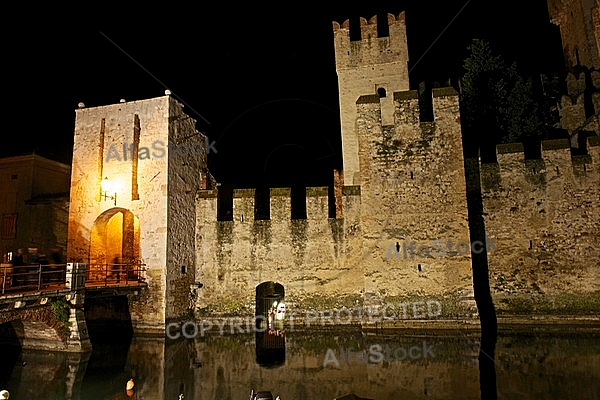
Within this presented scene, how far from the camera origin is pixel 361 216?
44.0ft

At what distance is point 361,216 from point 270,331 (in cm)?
498

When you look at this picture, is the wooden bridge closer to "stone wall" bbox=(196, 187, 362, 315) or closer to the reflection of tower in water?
"stone wall" bbox=(196, 187, 362, 315)

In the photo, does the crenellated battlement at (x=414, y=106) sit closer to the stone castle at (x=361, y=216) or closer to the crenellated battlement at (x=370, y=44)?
the stone castle at (x=361, y=216)

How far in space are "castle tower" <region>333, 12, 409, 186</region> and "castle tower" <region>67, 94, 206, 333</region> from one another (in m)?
6.25

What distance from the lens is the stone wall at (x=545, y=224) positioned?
1298 cm

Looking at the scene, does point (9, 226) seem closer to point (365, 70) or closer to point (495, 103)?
point (365, 70)

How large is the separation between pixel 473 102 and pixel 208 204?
41.5 ft

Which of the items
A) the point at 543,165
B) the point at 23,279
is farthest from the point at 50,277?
the point at 543,165

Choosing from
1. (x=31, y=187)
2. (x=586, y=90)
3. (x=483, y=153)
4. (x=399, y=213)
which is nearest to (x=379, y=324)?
(x=399, y=213)

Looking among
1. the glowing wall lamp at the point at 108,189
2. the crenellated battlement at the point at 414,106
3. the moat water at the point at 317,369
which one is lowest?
the moat water at the point at 317,369

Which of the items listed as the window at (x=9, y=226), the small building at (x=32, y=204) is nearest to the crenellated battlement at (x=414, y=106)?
the small building at (x=32, y=204)

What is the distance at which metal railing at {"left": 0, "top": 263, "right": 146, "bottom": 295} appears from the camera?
32.6 ft

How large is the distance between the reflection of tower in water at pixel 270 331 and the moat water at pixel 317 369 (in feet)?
0.33

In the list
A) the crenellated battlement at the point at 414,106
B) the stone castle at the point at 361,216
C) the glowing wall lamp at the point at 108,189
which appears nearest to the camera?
the stone castle at the point at 361,216
